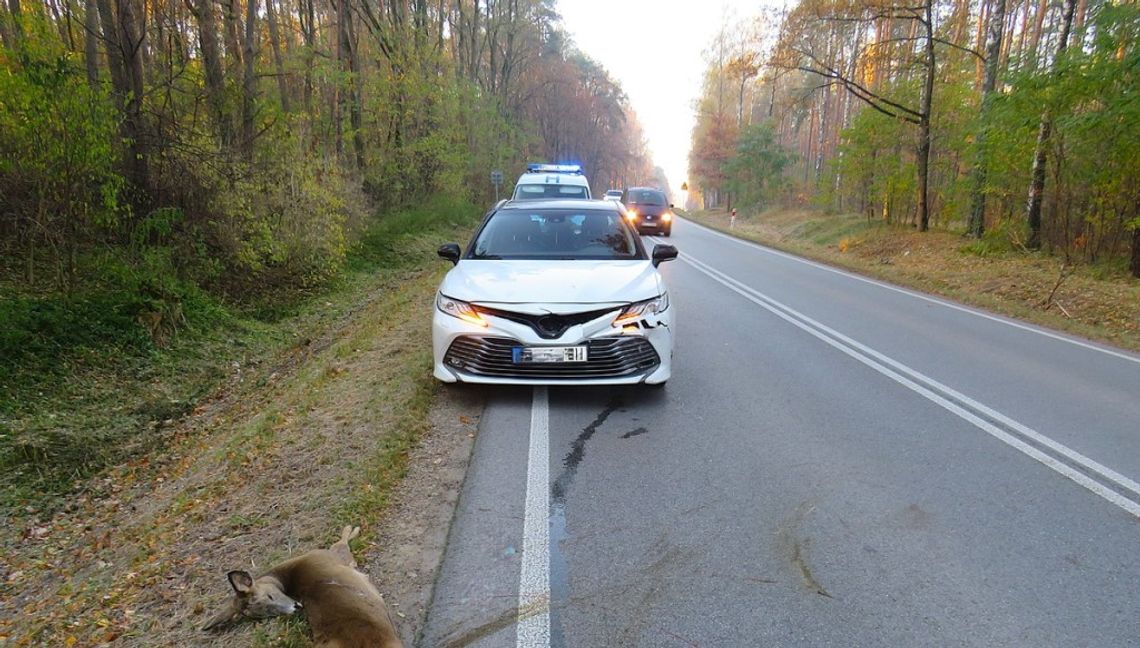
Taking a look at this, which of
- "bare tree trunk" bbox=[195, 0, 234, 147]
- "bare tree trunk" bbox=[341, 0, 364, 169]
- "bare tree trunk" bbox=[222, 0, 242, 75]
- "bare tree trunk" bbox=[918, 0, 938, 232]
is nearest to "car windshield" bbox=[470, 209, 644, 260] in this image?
"bare tree trunk" bbox=[195, 0, 234, 147]

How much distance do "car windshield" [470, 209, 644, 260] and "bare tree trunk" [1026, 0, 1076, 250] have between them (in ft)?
38.8

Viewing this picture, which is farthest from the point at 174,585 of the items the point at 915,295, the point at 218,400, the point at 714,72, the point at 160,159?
the point at 714,72

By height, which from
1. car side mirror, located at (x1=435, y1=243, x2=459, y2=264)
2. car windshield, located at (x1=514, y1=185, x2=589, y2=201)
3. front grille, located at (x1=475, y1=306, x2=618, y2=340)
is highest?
Answer: car windshield, located at (x1=514, y1=185, x2=589, y2=201)

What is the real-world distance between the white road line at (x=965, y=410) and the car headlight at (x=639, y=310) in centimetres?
253

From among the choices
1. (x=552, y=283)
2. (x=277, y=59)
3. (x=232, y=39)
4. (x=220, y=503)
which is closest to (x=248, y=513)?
(x=220, y=503)

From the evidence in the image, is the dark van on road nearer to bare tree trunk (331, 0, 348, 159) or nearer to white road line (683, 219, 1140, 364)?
white road line (683, 219, 1140, 364)

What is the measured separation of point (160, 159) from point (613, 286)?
7.25 m

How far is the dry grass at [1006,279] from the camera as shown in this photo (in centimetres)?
989

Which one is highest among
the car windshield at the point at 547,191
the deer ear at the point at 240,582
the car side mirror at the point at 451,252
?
the car windshield at the point at 547,191

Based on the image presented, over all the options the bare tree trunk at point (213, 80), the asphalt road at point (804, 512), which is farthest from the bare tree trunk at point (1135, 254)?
the bare tree trunk at point (213, 80)

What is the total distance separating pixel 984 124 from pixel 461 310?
15177 mm

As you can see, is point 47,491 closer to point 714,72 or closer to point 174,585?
point 174,585

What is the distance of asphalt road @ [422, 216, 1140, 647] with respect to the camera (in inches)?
104

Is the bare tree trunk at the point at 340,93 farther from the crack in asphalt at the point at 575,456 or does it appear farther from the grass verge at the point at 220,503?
the crack in asphalt at the point at 575,456
